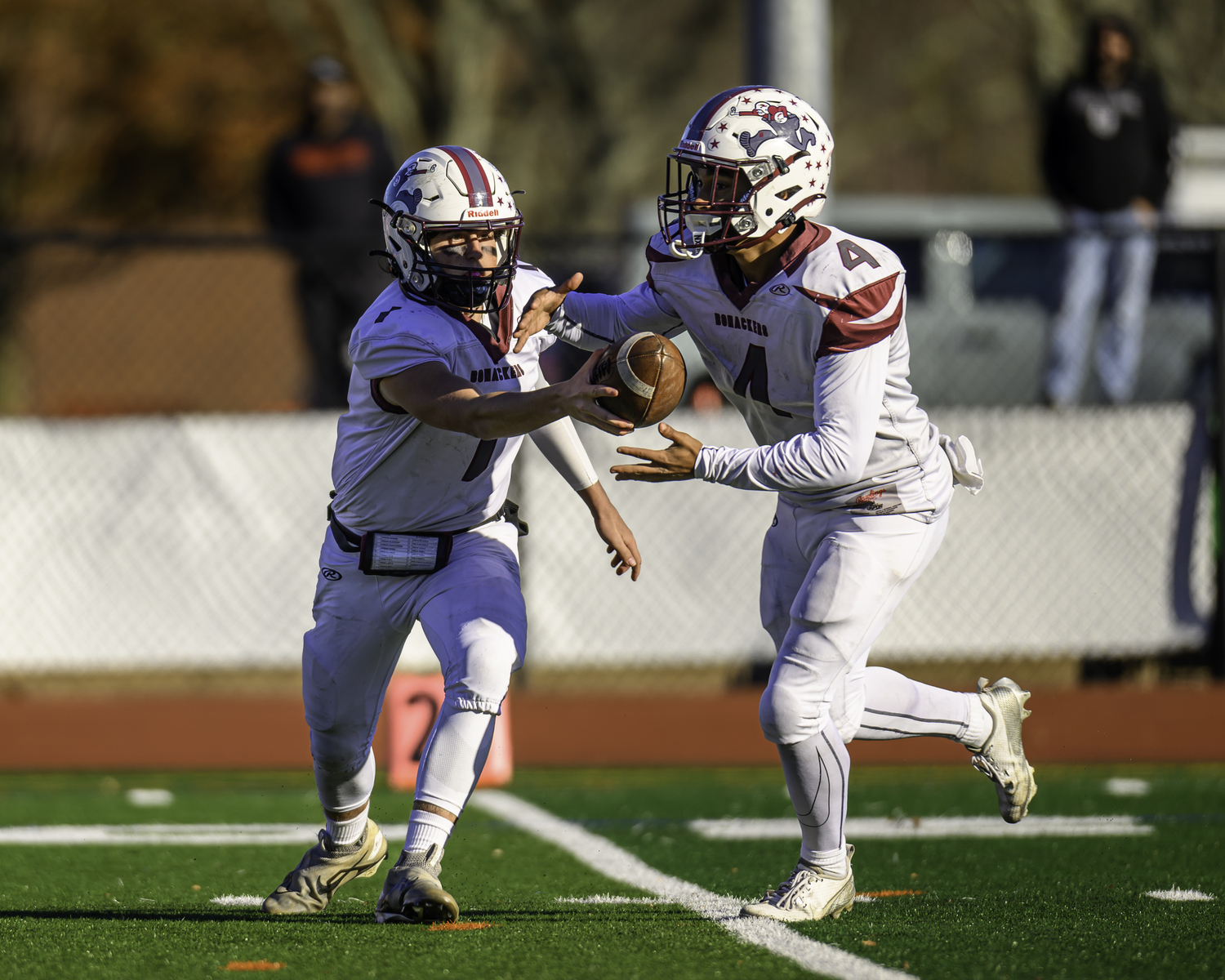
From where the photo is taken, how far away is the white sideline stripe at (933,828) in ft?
19.7

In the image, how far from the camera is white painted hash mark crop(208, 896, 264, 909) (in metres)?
4.86

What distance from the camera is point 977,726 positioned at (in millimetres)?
4840

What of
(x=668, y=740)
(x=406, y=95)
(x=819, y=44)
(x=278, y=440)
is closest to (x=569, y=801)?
(x=668, y=740)

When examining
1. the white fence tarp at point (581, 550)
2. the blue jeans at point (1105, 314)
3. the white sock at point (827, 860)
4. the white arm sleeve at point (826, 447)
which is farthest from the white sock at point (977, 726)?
the blue jeans at point (1105, 314)

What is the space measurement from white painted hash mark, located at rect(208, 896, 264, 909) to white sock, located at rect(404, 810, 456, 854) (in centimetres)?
80

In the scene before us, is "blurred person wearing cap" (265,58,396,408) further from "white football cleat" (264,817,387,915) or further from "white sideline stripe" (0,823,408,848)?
"white football cleat" (264,817,387,915)

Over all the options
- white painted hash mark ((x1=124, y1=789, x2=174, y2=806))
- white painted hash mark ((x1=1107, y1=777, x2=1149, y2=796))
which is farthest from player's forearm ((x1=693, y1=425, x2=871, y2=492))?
white painted hash mark ((x1=124, y1=789, x2=174, y2=806))

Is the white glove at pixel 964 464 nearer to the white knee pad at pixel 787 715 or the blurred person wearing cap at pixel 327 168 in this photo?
the white knee pad at pixel 787 715

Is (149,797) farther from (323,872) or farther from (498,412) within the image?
(498,412)

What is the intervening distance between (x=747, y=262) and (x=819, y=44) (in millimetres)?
4096

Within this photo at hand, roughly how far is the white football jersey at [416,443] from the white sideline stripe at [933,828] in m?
2.04

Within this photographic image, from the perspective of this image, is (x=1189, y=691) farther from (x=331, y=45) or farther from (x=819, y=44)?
(x=331, y=45)

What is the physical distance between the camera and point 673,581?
8117mm

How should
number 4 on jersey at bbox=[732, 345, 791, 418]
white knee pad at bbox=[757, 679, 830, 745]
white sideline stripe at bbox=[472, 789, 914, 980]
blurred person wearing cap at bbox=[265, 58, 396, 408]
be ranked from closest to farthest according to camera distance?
white sideline stripe at bbox=[472, 789, 914, 980] < white knee pad at bbox=[757, 679, 830, 745] < number 4 on jersey at bbox=[732, 345, 791, 418] < blurred person wearing cap at bbox=[265, 58, 396, 408]
